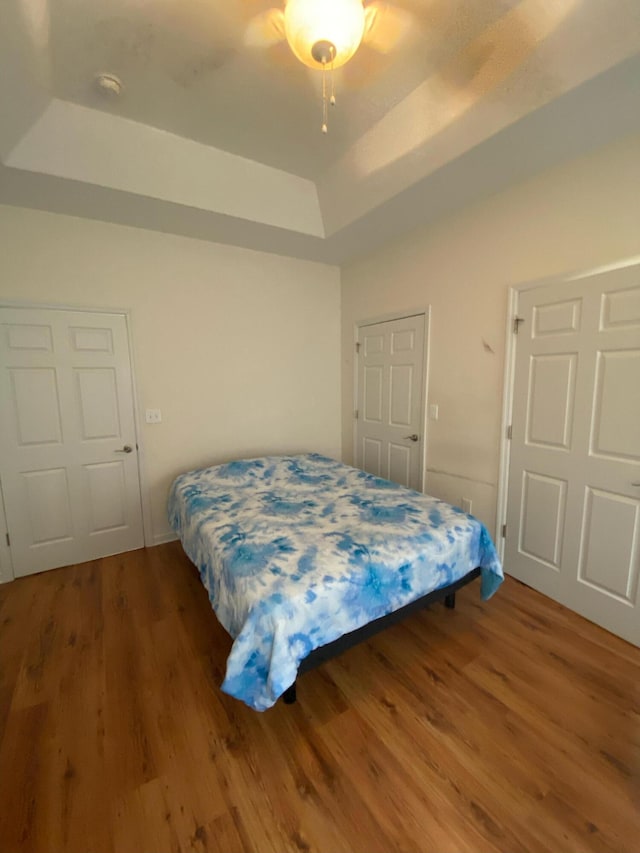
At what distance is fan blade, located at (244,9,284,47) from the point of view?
1.57 meters

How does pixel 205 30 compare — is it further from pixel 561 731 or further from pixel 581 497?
pixel 561 731

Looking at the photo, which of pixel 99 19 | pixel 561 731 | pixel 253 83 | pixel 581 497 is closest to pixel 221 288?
pixel 253 83

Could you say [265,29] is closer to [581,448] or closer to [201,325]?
[201,325]

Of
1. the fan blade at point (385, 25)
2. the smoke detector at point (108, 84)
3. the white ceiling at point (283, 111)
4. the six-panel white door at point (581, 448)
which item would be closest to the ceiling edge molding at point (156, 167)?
the white ceiling at point (283, 111)

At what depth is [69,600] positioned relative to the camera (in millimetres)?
2352

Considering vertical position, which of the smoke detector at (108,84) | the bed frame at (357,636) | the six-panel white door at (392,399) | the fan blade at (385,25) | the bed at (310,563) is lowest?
the bed frame at (357,636)

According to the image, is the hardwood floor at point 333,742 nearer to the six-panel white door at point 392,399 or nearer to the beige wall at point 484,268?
the beige wall at point 484,268

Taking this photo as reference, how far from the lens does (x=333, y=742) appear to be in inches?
56.3

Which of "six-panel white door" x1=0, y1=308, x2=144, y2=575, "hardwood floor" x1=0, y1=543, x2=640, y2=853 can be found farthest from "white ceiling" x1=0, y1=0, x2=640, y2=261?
"hardwood floor" x1=0, y1=543, x2=640, y2=853

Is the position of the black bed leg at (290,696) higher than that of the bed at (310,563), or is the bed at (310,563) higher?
the bed at (310,563)

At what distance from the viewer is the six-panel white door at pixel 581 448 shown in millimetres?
1897

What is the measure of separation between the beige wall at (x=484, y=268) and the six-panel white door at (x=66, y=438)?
2.44m

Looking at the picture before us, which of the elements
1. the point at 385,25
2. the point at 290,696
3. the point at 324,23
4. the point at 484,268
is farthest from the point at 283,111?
the point at 290,696

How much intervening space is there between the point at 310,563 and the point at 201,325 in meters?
2.40
